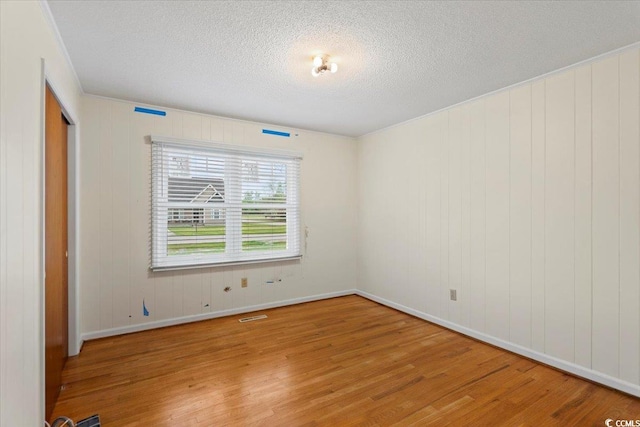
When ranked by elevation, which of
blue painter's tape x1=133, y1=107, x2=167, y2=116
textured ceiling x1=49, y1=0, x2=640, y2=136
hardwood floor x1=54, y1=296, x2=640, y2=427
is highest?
textured ceiling x1=49, y1=0, x2=640, y2=136

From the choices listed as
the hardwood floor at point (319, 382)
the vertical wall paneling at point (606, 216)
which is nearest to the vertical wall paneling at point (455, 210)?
the hardwood floor at point (319, 382)

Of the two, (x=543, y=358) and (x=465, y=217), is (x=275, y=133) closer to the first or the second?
(x=465, y=217)

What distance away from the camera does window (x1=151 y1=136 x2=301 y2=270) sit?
361cm

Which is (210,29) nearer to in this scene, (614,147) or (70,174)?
(70,174)

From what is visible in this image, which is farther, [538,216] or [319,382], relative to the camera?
[538,216]

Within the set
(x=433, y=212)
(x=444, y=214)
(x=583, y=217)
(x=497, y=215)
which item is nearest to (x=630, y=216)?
(x=583, y=217)

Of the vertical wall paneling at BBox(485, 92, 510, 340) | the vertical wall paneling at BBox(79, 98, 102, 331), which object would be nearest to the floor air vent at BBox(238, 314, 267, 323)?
the vertical wall paneling at BBox(79, 98, 102, 331)

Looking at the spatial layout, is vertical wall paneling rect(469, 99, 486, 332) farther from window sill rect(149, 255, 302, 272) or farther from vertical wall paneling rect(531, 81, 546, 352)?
window sill rect(149, 255, 302, 272)

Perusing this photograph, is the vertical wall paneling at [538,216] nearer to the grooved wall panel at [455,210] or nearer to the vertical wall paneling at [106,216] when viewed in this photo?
the grooved wall panel at [455,210]

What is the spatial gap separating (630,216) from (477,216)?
1.19m

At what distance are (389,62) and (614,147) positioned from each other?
1850 millimetres

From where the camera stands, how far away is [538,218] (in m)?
2.77

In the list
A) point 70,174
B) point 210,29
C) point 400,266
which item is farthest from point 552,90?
point 70,174

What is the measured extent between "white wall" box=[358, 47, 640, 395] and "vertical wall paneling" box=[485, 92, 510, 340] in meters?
0.01
